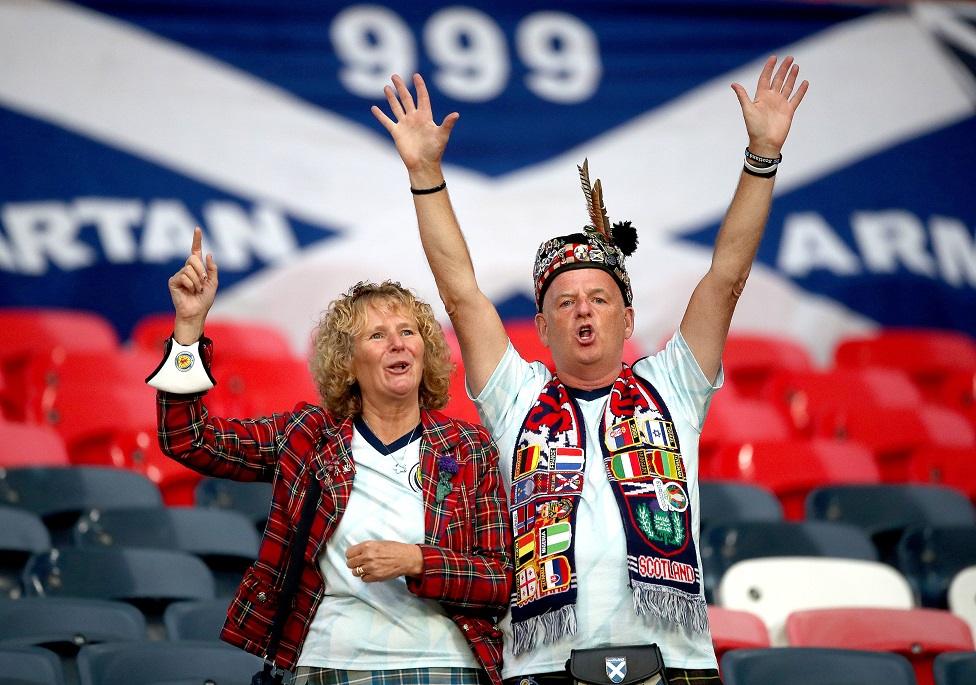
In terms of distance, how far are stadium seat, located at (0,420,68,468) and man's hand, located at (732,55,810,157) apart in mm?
2930

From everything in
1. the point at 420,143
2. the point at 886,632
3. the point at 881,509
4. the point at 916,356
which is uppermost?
the point at 916,356

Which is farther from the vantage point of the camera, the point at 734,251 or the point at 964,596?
the point at 964,596

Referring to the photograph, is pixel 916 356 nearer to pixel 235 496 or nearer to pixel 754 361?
pixel 754 361

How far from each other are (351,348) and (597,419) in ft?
1.74

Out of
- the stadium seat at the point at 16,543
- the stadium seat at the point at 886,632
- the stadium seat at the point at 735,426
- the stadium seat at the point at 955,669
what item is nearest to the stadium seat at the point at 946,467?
the stadium seat at the point at 735,426

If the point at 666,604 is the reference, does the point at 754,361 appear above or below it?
above

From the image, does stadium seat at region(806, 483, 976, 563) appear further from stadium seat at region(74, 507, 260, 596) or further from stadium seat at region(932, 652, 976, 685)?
stadium seat at region(74, 507, 260, 596)

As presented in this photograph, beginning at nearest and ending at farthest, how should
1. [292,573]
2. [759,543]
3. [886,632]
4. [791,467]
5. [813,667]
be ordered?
[292,573]
[813,667]
[886,632]
[759,543]
[791,467]

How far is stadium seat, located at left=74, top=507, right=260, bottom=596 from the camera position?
415 centimetres

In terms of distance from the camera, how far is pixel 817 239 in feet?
26.2

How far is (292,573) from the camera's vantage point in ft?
8.86

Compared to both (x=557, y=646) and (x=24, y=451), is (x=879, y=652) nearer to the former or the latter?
Result: (x=557, y=646)

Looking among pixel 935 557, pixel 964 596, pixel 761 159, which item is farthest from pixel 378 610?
pixel 935 557

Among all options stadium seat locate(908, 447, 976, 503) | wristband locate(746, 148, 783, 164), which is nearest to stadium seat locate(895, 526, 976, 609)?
stadium seat locate(908, 447, 976, 503)
